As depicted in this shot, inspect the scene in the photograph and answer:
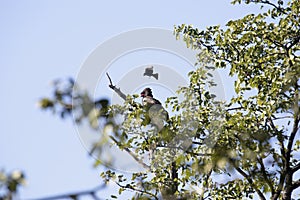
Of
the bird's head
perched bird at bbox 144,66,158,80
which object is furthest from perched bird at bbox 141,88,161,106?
perched bird at bbox 144,66,158,80

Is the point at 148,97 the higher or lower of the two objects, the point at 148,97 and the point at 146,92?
the lower

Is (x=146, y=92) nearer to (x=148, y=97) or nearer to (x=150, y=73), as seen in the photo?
(x=150, y=73)

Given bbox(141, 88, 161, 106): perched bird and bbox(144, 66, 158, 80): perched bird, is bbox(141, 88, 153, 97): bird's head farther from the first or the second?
bbox(144, 66, 158, 80): perched bird

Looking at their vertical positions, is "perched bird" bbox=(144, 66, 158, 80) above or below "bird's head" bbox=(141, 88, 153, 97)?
above

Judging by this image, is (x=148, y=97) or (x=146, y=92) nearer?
(x=148, y=97)

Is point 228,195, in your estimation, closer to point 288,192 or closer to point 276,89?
point 288,192

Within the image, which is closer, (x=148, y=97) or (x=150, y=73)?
(x=148, y=97)

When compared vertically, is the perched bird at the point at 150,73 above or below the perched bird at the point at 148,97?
above

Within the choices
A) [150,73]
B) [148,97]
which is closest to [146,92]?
[150,73]

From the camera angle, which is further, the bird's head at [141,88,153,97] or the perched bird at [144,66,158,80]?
the perched bird at [144,66,158,80]

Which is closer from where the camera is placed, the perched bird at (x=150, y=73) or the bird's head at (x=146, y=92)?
the bird's head at (x=146, y=92)

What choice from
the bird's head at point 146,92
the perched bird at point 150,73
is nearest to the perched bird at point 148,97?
the bird's head at point 146,92

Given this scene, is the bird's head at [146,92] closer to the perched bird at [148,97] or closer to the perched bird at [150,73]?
the perched bird at [148,97]

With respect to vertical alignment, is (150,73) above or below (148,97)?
above
